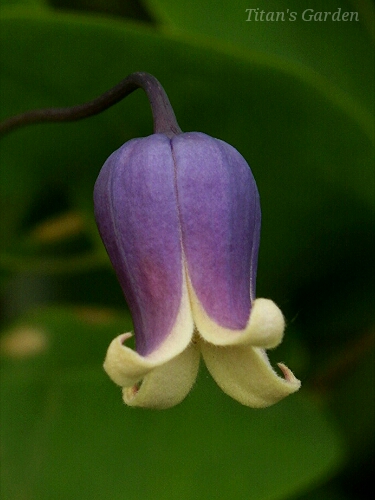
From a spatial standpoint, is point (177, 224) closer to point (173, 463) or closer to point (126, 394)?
point (126, 394)

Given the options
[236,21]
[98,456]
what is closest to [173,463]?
[98,456]

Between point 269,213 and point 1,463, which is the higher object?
point 269,213

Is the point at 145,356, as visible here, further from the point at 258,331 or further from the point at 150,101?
the point at 150,101

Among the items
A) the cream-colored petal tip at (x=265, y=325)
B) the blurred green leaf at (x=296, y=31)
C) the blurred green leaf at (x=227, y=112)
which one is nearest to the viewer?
the cream-colored petal tip at (x=265, y=325)

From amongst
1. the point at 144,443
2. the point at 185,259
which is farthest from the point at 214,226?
the point at 144,443

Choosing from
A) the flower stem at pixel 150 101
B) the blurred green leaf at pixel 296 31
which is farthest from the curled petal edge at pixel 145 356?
the blurred green leaf at pixel 296 31

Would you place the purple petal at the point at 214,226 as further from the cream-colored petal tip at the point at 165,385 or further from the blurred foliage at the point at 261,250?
the blurred foliage at the point at 261,250

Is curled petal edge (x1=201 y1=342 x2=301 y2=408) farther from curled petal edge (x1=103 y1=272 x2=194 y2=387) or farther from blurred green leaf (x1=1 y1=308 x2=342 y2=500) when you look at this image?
blurred green leaf (x1=1 y1=308 x2=342 y2=500)
